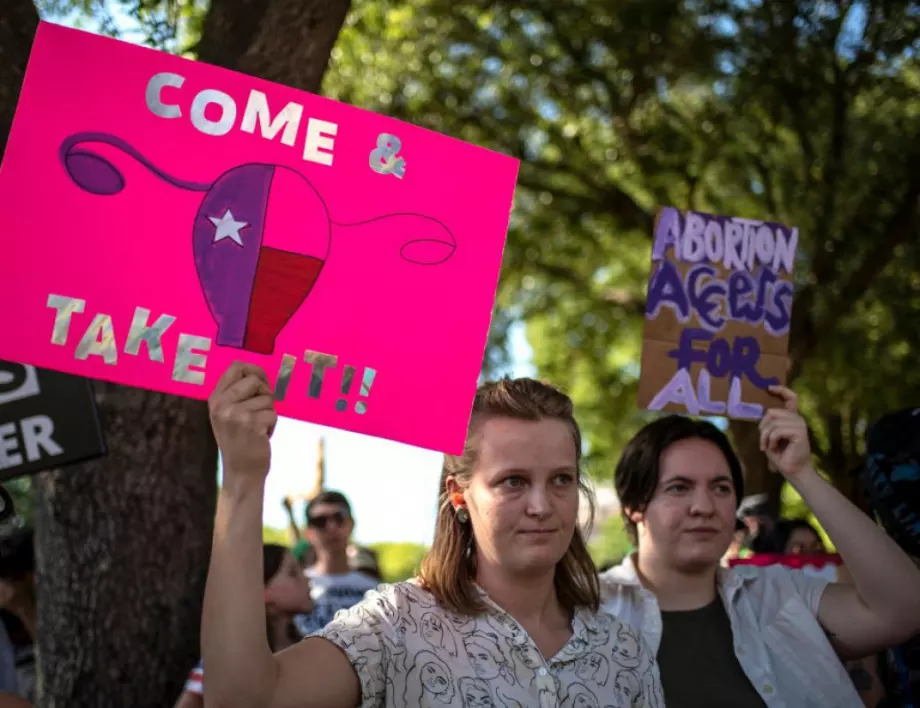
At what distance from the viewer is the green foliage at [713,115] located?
9.25m

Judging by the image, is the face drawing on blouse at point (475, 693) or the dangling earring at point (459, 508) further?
the dangling earring at point (459, 508)

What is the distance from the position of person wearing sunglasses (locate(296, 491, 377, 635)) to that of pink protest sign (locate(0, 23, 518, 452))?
3.57 m

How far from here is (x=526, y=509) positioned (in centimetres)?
257

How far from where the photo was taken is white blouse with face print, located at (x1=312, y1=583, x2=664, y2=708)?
2.40m

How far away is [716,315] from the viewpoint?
400cm

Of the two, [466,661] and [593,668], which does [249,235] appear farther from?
[593,668]

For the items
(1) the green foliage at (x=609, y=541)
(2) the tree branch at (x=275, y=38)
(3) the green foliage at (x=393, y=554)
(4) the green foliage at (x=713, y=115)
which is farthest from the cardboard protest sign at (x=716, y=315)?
(1) the green foliage at (x=609, y=541)

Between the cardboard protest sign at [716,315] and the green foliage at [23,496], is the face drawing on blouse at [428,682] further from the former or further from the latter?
the green foliage at [23,496]

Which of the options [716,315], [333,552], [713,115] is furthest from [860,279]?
[716,315]

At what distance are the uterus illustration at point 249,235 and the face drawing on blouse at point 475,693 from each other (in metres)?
0.82

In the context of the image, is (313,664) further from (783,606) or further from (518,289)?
(518,289)

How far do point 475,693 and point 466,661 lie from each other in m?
0.08

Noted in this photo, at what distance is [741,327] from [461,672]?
1.98 m

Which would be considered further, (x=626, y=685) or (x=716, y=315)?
(x=716, y=315)
